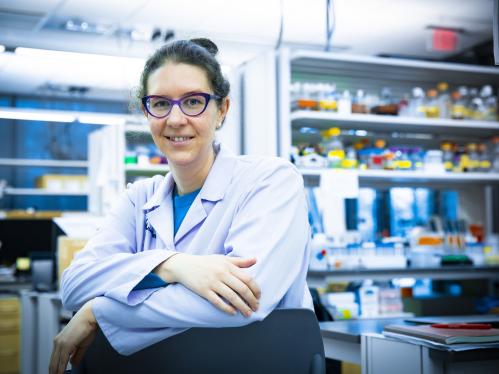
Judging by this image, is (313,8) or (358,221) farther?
(313,8)

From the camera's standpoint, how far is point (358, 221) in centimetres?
530

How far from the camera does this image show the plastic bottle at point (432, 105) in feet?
14.3

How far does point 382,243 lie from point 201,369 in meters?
3.09

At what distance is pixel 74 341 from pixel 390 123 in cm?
330

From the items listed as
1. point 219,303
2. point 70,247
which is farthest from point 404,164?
point 219,303

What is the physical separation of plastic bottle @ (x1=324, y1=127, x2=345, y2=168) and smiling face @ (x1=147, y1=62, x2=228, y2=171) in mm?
2532

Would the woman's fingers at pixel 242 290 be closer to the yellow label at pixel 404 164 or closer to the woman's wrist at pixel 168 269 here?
the woman's wrist at pixel 168 269

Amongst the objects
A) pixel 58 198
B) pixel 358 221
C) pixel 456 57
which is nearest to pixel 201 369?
pixel 358 221

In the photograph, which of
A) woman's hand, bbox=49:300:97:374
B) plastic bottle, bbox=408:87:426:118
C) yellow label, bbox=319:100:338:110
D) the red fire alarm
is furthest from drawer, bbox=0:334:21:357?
woman's hand, bbox=49:300:97:374

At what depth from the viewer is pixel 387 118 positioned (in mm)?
4129

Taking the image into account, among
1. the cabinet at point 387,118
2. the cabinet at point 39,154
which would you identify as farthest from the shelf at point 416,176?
the cabinet at point 39,154

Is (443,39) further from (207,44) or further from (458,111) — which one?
(207,44)

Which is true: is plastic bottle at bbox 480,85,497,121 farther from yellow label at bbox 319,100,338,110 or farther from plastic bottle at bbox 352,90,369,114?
yellow label at bbox 319,100,338,110

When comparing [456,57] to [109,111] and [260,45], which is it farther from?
[109,111]
